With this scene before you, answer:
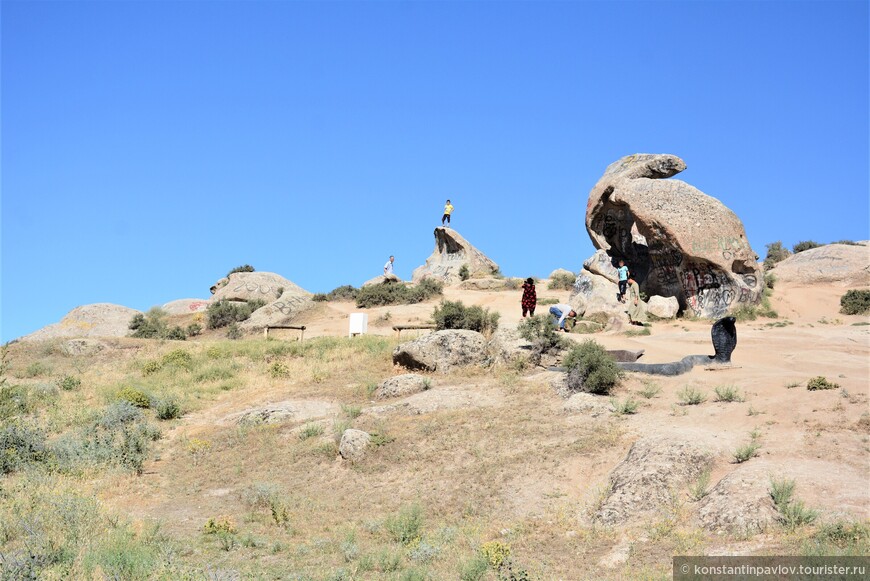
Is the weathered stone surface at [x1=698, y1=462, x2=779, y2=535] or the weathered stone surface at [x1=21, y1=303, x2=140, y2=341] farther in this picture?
the weathered stone surface at [x1=21, y1=303, x2=140, y2=341]

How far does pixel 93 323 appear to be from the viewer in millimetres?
38781

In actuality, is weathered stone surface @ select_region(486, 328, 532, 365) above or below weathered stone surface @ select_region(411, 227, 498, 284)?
below

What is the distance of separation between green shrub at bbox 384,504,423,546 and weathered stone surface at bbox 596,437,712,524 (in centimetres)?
234

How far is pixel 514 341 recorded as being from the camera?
65.0 ft

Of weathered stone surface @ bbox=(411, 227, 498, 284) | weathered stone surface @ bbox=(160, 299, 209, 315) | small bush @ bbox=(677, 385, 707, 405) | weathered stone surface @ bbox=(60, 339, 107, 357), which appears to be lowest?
small bush @ bbox=(677, 385, 707, 405)

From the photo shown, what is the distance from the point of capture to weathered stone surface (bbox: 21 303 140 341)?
37031mm

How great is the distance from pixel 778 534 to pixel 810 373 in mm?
8406

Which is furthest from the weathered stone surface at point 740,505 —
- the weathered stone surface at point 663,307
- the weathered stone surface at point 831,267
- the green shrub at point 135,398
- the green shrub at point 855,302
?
the weathered stone surface at point 831,267

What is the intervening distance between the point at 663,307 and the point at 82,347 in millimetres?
19167

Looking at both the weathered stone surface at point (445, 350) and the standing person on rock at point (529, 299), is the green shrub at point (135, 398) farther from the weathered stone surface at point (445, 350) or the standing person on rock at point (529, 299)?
the standing person on rock at point (529, 299)

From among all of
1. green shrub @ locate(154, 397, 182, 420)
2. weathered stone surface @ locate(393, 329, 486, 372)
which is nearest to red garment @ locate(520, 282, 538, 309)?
weathered stone surface @ locate(393, 329, 486, 372)

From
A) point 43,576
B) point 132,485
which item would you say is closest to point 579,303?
point 132,485

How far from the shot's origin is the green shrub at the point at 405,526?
10.6 m

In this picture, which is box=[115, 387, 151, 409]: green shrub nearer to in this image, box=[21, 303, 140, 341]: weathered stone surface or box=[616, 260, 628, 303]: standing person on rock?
box=[616, 260, 628, 303]: standing person on rock
